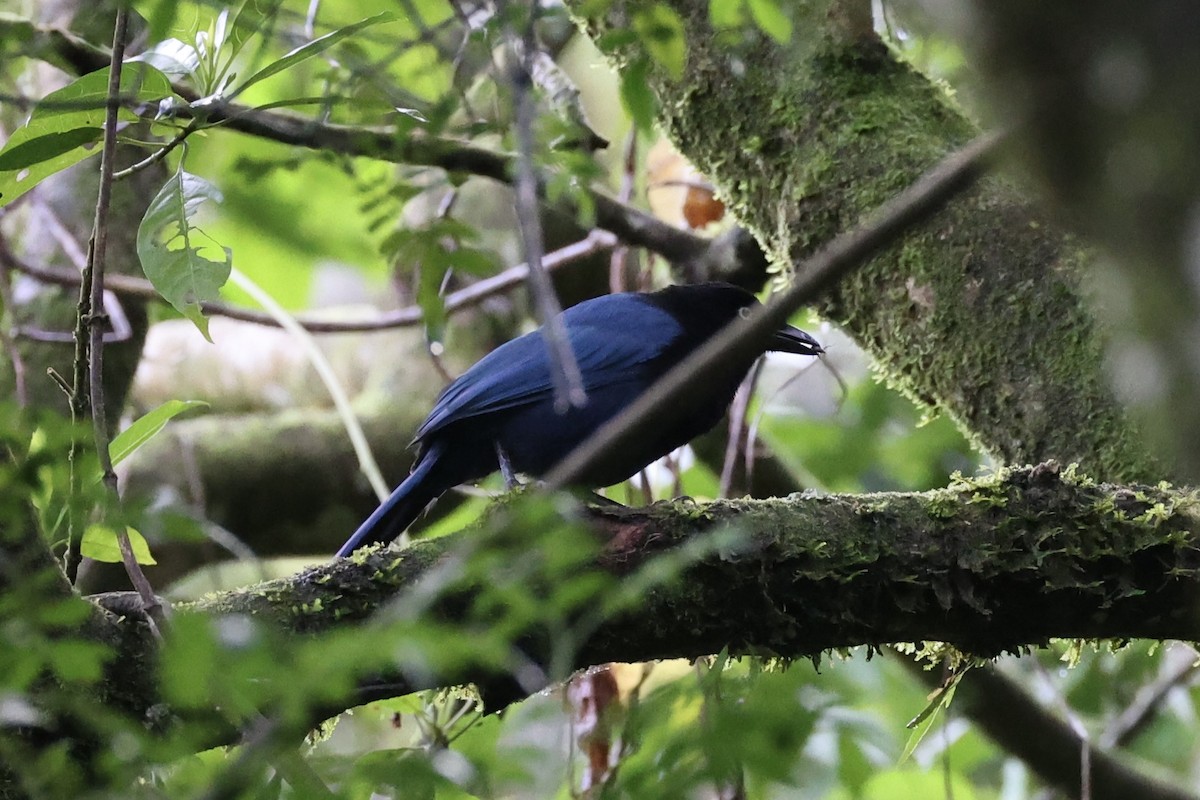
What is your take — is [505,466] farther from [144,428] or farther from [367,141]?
[144,428]

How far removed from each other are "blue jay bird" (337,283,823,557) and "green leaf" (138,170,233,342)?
981 mm

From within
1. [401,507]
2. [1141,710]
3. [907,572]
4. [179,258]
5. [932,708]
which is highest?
[179,258]

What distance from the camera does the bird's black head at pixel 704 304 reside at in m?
3.73

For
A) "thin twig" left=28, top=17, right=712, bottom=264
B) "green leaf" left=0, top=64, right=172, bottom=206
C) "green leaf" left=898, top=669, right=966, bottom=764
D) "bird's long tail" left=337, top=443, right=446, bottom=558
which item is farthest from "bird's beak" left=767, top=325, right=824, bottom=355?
"green leaf" left=0, top=64, right=172, bottom=206

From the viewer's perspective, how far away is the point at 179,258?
224 cm

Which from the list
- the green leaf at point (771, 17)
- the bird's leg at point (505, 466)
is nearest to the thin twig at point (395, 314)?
the bird's leg at point (505, 466)

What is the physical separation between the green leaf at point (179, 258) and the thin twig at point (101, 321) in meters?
0.12

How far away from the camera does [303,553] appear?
4.64 m

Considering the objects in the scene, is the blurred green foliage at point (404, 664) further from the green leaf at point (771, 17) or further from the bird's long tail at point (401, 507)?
the bird's long tail at point (401, 507)

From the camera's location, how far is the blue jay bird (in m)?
3.21

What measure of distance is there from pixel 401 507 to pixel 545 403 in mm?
509

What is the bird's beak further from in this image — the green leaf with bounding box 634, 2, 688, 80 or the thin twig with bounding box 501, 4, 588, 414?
the thin twig with bounding box 501, 4, 588, 414

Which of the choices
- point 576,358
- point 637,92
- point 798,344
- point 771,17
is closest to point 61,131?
point 637,92

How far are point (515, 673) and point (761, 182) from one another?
1991 mm
